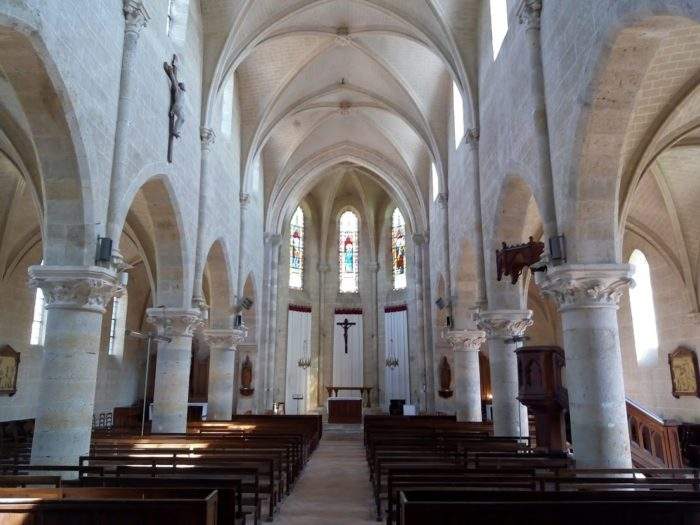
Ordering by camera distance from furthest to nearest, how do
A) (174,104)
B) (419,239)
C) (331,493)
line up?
(419,239)
(174,104)
(331,493)

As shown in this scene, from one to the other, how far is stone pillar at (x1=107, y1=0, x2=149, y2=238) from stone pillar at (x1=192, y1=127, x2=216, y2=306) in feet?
14.6

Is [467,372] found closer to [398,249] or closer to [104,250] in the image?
[104,250]

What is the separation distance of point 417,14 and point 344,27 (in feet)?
10.8

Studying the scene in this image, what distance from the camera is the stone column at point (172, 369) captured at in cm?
1391

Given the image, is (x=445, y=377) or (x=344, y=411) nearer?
(x=445, y=377)

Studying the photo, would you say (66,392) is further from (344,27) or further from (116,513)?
(344,27)

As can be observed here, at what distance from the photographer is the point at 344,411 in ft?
87.7

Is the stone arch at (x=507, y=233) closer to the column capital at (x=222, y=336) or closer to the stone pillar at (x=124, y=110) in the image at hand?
the stone pillar at (x=124, y=110)

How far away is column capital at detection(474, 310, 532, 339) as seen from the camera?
14.0m

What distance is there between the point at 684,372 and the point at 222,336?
1392 cm

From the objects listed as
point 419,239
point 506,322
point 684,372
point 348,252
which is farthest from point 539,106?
point 348,252

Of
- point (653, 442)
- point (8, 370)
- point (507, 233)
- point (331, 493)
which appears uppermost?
point (507, 233)

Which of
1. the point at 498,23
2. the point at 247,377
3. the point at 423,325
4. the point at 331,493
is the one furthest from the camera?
the point at 423,325

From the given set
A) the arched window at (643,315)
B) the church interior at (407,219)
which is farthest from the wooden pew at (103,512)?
the arched window at (643,315)
